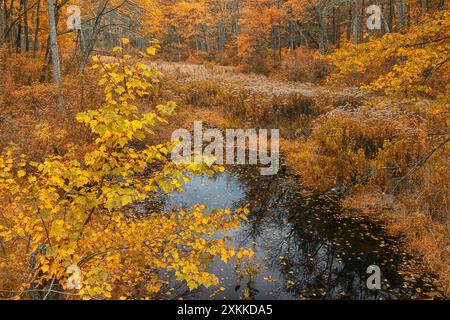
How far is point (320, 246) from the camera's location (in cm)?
853

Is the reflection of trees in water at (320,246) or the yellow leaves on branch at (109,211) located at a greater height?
the yellow leaves on branch at (109,211)

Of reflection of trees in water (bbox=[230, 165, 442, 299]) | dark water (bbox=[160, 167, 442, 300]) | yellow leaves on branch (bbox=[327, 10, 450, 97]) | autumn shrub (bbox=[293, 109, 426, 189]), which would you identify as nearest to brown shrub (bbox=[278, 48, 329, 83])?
autumn shrub (bbox=[293, 109, 426, 189])

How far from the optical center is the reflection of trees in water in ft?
23.2

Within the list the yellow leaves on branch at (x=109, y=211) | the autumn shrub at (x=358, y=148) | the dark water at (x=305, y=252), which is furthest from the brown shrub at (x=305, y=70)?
the yellow leaves on branch at (x=109, y=211)

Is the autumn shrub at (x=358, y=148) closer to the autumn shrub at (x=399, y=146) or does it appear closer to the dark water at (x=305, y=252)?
the autumn shrub at (x=399, y=146)

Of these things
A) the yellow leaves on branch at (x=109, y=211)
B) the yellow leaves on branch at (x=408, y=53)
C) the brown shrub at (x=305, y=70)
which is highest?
the brown shrub at (x=305, y=70)

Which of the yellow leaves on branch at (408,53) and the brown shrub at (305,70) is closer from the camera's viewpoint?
the yellow leaves on branch at (408,53)

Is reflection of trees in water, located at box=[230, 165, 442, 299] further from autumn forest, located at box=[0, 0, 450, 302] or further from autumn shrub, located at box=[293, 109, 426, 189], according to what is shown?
autumn shrub, located at box=[293, 109, 426, 189]

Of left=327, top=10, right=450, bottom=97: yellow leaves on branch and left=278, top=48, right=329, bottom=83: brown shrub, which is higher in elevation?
left=278, top=48, right=329, bottom=83: brown shrub

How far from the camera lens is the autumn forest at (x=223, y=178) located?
4.79 meters

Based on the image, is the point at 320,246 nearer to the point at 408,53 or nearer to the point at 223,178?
the point at 408,53

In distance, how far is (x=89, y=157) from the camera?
15.5ft

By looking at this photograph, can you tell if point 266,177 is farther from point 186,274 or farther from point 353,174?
point 186,274

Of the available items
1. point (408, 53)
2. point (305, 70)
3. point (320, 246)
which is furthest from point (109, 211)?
point (305, 70)
